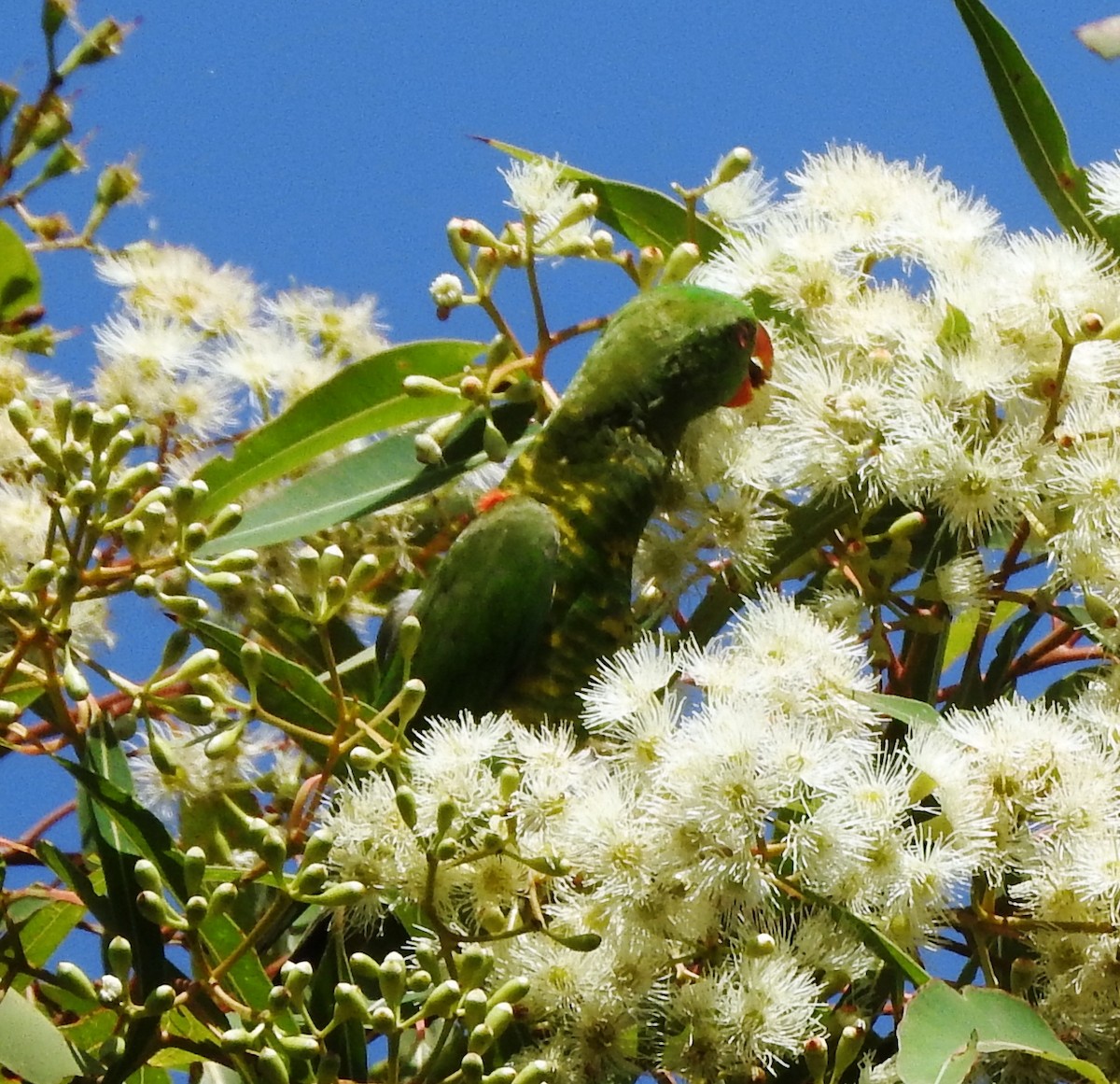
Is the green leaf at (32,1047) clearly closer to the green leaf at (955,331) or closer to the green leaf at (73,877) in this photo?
the green leaf at (73,877)

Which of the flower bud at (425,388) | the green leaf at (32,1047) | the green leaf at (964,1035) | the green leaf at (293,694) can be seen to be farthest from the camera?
the flower bud at (425,388)

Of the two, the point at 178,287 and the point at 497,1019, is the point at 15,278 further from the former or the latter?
the point at 497,1019

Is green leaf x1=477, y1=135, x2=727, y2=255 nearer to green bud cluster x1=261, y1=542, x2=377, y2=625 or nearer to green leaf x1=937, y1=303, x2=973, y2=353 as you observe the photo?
green leaf x1=937, y1=303, x2=973, y2=353

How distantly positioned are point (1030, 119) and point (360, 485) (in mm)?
689

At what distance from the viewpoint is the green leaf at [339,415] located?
125 centimetres

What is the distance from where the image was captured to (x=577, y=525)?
1330mm

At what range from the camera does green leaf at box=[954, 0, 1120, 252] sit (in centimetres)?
131

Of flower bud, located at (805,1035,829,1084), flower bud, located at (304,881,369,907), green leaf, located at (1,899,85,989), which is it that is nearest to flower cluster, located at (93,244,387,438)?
green leaf, located at (1,899,85,989)

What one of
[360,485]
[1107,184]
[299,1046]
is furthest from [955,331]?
[299,1046]

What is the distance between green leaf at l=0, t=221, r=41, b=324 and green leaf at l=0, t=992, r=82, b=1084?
2.12 ft

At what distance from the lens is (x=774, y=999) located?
0.93m

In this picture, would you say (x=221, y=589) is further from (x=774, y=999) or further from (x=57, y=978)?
(x=774, y=999)

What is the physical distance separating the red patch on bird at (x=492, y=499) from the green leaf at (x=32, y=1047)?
566 mm

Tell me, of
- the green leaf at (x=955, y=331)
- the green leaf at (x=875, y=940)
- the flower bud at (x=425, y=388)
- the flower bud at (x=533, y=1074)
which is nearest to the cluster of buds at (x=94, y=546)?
the flower bud at (x=425, y=388)
